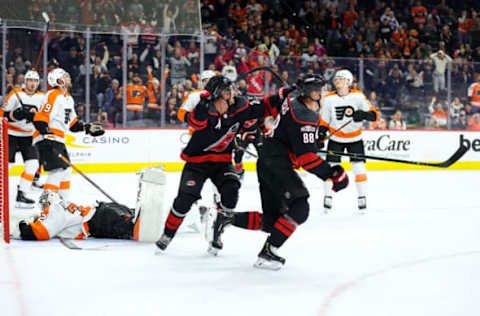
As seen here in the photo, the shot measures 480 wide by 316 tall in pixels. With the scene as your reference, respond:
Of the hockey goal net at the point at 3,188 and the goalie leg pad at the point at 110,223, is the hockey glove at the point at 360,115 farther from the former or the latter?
the hockey goal net at the point at 3,188

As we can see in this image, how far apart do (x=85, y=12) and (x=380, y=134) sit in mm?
5299

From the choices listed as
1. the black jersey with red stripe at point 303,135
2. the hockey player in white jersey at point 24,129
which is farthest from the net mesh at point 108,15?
the black jersey with red stripe at point 303,135

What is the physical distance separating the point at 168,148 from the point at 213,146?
20.2 feet

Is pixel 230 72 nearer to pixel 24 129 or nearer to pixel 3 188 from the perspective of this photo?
pixel 24 129

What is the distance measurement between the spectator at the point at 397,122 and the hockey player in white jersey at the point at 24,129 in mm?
6271

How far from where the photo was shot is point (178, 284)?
3.54 m

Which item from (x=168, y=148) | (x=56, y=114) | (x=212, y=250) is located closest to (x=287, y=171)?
(x=212, y=250)

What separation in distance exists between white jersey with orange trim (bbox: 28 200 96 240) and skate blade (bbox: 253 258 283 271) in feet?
4.61

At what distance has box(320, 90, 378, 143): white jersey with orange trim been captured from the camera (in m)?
6.62

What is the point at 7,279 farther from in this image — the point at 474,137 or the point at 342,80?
the point at 474,137

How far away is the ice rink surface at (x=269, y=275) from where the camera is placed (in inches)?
123

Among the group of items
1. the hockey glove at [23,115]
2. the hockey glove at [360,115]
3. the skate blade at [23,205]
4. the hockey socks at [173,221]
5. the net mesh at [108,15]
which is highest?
the net mesh at [108,15]

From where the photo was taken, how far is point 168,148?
10273 millimetres

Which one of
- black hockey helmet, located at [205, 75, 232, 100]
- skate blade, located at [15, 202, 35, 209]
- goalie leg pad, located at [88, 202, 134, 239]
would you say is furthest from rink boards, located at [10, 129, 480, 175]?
black hockey helmet, located at [205, 75, 232, 100]
